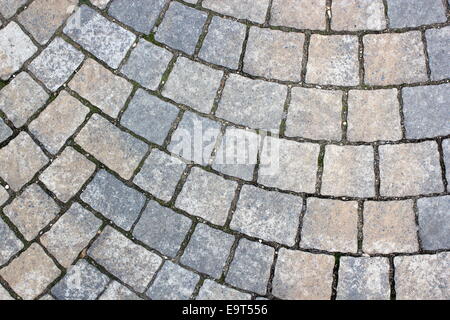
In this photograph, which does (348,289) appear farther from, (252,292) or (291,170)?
(291,170)

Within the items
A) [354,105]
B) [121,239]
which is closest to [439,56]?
[354,105]

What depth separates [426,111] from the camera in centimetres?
335

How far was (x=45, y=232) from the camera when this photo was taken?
3.36 meters

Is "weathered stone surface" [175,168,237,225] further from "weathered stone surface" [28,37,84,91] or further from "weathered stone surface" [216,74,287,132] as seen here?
"weathered stone surface" [28,37,84,91]

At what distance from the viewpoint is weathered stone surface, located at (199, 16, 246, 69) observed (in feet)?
11.5

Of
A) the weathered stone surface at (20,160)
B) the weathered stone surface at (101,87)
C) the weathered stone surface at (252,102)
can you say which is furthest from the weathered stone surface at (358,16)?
the weathered stone surface at (20,160)

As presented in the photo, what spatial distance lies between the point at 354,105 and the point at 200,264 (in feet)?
4.43

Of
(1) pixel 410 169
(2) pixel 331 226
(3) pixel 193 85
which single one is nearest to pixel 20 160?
(3) pixel 193 85

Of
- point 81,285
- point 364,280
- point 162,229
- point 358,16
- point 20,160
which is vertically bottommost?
point 81,285

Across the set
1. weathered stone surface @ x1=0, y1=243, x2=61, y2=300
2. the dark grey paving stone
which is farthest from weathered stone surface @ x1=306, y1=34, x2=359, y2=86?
weathered stone surface @ x1=0, y1=243, x2=61, y2=300

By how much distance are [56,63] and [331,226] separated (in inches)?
79.1

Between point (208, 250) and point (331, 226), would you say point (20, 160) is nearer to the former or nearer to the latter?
point (208, 250)

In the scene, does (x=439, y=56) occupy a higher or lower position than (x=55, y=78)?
higher
